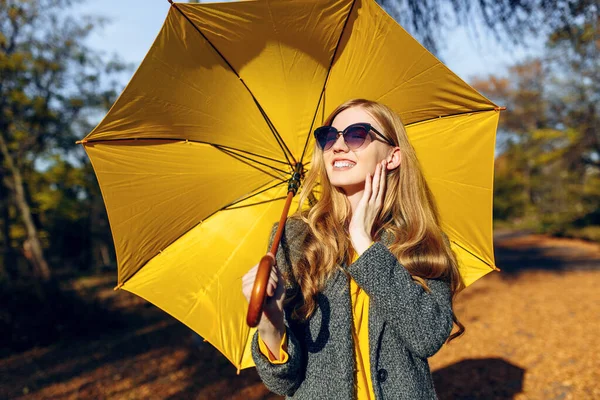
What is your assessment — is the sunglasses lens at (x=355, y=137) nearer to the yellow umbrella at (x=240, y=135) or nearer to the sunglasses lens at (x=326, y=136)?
the sunglasses lens at (x=326, y=136)

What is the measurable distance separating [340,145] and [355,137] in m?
0.08

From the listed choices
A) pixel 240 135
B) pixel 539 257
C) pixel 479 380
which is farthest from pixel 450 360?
pixel 539 257

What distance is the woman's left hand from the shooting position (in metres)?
1.68

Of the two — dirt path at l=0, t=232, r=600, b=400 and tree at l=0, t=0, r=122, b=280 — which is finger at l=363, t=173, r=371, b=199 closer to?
dirt path at l=0, t=232, r=600, b=400

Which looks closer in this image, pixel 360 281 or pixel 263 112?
pixel 360 281

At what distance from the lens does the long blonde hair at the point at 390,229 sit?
1.76 m

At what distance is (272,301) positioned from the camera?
59.4 inches

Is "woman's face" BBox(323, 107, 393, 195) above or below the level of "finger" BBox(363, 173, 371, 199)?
above

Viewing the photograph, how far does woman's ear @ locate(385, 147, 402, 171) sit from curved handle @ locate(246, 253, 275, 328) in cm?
87

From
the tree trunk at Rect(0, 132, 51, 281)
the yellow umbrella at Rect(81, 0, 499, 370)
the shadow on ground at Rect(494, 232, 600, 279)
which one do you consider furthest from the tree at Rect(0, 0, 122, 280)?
the shadow on ground at Rect(494, 232, 600, 279)

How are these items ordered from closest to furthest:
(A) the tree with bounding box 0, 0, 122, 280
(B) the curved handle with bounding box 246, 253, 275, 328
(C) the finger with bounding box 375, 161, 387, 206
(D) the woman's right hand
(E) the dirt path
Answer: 1. (B) the curved handle with bounding box 246, 253, 275, 328
2. (D) the woman's right hand
3. (C) the finger with bounding box 375, 161, 387, 206
4. (E) the dirt path
5. (A) the tree with bounding box 0, 0, 122, 280

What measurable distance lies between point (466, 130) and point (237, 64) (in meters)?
1.25

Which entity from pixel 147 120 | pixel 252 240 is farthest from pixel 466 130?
pixel 147 120

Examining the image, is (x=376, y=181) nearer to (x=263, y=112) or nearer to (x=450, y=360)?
(x=263, y=112)
